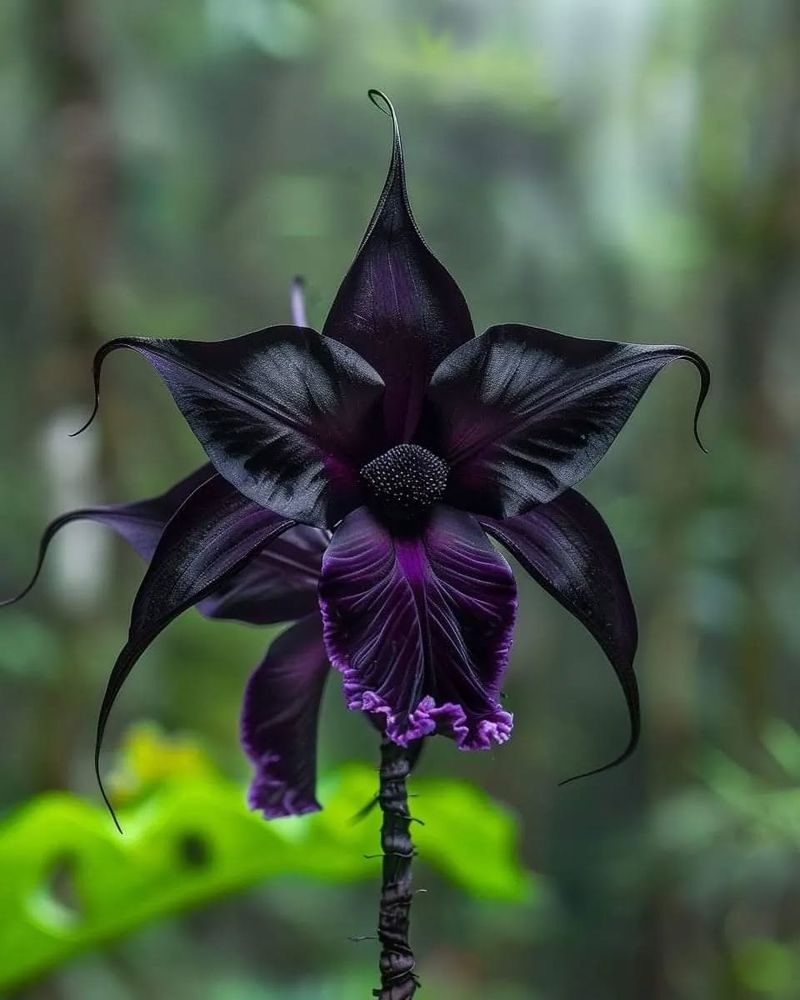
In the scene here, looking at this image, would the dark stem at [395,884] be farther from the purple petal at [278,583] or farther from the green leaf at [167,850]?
the green leaf at [167,850]

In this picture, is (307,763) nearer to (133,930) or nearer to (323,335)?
(323,335)

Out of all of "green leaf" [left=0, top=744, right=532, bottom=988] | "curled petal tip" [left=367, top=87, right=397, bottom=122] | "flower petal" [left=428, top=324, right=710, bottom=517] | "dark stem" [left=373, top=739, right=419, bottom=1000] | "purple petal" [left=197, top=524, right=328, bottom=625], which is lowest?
"green leaf" [left=0, top=744, right=532, bottom=988]

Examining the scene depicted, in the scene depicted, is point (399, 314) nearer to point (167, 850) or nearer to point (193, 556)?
point (193, 556)

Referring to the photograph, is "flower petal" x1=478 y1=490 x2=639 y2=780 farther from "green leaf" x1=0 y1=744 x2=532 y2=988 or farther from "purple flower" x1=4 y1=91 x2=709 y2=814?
"green leaf" x1=0 y1=744 x2=532 y2=988

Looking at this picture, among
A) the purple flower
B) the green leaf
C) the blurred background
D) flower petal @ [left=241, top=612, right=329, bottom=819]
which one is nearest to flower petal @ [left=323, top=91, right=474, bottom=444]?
the purple flower

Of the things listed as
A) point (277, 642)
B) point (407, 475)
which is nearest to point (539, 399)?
point (407, 475)

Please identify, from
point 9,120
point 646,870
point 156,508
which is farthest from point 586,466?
point 9,120
